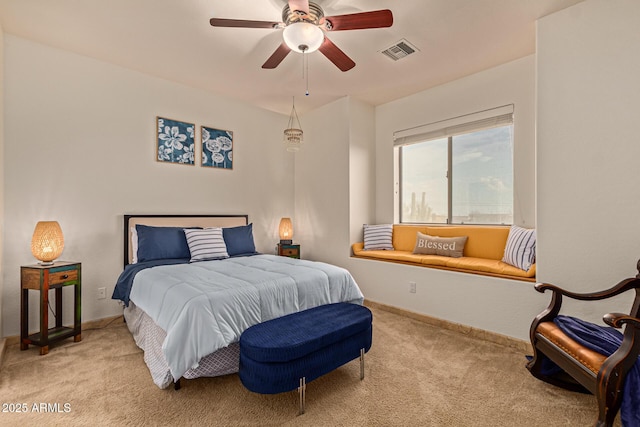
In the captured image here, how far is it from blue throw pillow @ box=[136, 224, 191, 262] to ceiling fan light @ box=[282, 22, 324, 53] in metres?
2.35

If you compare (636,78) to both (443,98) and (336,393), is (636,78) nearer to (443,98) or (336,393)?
(443,98)

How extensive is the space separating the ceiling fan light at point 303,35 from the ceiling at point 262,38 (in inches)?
20.1

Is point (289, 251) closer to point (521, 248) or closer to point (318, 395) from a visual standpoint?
point (318, 395)

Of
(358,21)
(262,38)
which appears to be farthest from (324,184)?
(358,21)

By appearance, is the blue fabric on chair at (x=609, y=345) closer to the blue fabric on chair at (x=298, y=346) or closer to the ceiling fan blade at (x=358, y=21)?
the blue fabric on chair at (x=298, y=346)

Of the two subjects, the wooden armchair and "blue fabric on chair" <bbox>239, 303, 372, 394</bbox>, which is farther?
"blue fabric on chair" <bbox>239, 303, 372, 394</bbox>

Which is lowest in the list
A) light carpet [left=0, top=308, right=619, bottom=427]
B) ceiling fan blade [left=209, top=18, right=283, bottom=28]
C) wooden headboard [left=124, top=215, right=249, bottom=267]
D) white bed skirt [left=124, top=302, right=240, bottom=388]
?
light carpet [left=0, top=308, right=619, bottom=427]

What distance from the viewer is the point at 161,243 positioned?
3.24 metres

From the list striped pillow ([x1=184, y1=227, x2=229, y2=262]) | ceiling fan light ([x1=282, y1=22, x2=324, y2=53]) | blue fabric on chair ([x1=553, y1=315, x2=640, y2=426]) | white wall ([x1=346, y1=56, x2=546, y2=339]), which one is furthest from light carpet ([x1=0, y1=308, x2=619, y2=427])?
ceiling fan light ([x1=282, y1=22, x2=324, y2=53])

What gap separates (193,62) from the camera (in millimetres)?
3221

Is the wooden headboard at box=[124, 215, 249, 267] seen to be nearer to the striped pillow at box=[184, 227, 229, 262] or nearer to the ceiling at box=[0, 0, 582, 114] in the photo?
the striped pillow at box=[184, 227, 229, 262]

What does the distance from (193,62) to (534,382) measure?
159 inches

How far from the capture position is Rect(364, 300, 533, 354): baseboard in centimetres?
269

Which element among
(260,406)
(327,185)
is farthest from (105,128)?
(260,406)
